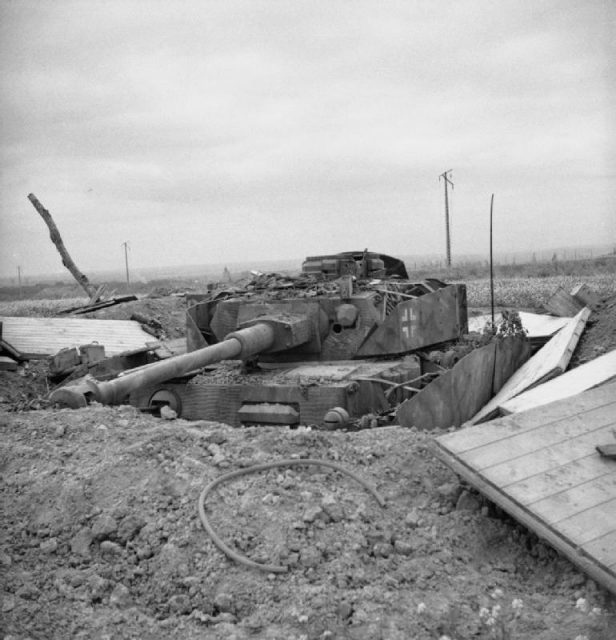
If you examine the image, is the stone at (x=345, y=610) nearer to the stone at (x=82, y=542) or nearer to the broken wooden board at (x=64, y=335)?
the stone at (x=82, y=542)

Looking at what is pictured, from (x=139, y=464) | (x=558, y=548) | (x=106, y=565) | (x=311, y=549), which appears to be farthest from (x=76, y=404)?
(x=558, y=548)

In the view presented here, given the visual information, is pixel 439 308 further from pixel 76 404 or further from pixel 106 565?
pixel 106 565

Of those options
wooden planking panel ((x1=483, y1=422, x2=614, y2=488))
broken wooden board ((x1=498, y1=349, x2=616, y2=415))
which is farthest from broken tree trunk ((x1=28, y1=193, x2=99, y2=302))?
wooden planking panel ((x1=483, y1=422, x2=614, y2=488))

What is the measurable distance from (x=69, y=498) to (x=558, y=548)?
3226 millimetres

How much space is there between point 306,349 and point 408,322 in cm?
129

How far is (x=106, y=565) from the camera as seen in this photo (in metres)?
4.58

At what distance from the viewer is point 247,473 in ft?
17.5

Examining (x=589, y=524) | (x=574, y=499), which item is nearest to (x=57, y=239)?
(x=574, y=499)

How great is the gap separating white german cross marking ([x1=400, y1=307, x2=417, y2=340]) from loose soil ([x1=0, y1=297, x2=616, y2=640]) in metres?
3.03

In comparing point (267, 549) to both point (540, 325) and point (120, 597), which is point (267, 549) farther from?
point (540, 325)

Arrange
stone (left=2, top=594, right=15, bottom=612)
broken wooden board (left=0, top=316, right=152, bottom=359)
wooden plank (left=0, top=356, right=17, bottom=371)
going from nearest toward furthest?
stone (left=2, top=594, right=15, bottom=612), wooden plank (left=0, top=356, right=17, bottom=371), broken wooden board (left=0, top=316, right=152, bottom=359)

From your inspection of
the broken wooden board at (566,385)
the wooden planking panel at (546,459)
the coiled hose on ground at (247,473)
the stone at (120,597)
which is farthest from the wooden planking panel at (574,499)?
the stone at (120,597)

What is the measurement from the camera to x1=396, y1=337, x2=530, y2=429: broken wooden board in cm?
730

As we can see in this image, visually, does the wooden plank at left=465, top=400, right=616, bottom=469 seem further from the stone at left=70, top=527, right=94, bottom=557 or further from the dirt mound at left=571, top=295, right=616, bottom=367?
the dirt mound at left=571, top=295, right=616, bottom=367
